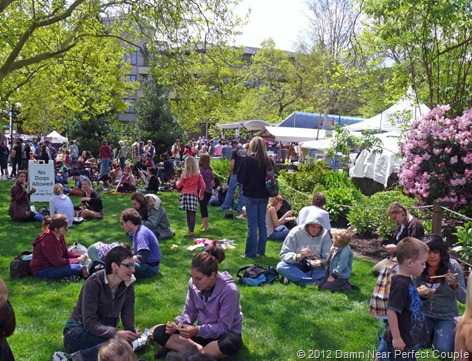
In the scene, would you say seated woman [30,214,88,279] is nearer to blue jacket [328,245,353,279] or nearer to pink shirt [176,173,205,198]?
pink shirt [176,173,205,198]

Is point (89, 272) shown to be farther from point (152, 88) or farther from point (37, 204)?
point (152, 88)

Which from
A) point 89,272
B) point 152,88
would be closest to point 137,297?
point 89,272

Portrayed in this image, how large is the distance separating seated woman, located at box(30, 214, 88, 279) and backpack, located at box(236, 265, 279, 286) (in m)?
2.14

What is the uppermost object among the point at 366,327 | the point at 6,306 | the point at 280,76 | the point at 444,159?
the point at 280,76

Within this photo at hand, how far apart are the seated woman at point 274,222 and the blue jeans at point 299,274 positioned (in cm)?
250

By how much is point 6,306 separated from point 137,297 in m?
2.99

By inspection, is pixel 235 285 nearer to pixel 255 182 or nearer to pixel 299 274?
pixel 299 274

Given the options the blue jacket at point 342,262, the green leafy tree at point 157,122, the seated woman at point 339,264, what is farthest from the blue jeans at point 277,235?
the green leafy tree at point 157,122

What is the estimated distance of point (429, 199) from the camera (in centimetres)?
898

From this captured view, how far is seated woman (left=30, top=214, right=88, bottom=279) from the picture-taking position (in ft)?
19.9

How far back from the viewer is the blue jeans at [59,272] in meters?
6.25

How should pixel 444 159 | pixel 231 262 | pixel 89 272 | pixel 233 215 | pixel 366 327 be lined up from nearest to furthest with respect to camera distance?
pixel 366 327 < pixel 89 272 < pixel 231 262 < pixel 444 159 < pixel 233 215

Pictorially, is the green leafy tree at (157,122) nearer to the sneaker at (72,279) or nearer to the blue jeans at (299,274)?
the sneaker at (72,279)

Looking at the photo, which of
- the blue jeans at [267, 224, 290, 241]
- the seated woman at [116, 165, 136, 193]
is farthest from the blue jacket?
the seated woman at [116, 165, 136, 193]
